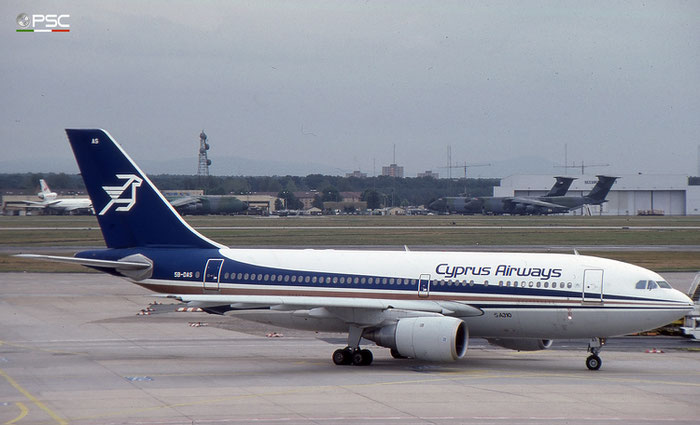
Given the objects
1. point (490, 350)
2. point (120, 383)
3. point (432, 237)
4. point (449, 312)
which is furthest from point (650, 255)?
point (120, 383)

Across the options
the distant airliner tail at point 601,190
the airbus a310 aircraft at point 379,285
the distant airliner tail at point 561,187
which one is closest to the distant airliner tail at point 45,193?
the distant airliner tail at point 561,187

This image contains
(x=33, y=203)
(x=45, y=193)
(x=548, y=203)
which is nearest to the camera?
(x=45, y=193)

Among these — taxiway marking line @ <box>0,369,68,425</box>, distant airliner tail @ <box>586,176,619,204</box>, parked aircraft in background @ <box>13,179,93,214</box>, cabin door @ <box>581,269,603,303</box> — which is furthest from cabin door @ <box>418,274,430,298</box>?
parked aircraft in background @ <box>13,179,93,214</box>

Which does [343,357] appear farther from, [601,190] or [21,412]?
[601,190]

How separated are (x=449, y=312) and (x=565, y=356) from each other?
565 centimetres

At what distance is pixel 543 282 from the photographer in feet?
91.6

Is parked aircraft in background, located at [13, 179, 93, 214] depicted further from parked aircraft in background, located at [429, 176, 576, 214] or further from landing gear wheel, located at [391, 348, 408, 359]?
landing gear wheel, located at [391, 348, 408, 359]

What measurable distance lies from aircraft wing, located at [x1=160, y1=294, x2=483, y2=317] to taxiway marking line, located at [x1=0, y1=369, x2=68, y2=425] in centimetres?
526

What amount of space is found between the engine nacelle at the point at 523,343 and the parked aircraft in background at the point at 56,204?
14322 centimetres

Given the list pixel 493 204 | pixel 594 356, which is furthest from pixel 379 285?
pixel 493 204

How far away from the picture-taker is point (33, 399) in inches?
888

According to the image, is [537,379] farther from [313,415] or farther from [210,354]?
[210,354]

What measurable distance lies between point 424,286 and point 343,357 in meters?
3.63

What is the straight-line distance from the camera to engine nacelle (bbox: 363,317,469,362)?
26.5m
